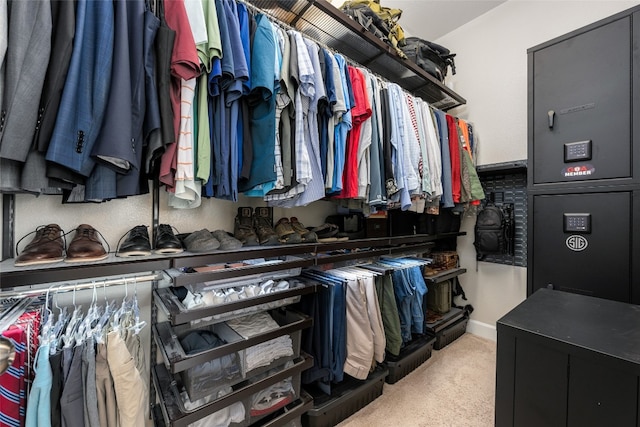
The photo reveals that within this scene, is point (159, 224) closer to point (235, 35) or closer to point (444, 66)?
point (235, 35)

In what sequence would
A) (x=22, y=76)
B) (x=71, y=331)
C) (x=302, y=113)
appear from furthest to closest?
(x=302, y=113), (x=71, y=331), (x=22, y=76)

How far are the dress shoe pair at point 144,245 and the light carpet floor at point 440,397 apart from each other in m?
1.25

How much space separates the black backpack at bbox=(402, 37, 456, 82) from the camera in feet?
7.06

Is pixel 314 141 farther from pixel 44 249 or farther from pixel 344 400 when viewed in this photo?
pixel 344 400

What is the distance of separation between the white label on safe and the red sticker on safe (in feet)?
1.09

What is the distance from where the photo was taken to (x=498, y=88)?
A: 2410 mm

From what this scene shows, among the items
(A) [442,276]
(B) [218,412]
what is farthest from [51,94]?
(A) [442,276]

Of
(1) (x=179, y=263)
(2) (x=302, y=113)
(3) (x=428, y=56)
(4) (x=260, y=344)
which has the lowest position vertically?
(4) (x=260, y=344)

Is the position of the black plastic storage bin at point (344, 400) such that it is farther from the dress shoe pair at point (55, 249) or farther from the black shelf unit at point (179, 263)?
the dress shoe pair at point (55, 249)

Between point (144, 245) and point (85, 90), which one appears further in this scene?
point (144, 245)

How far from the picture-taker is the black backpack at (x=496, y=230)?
2232mm

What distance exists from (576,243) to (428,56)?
1.80m

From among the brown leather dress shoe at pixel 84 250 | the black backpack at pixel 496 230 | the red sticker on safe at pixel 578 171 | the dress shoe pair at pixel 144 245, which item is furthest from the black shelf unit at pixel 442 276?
the brown leather dress shoe at pixel 84 250

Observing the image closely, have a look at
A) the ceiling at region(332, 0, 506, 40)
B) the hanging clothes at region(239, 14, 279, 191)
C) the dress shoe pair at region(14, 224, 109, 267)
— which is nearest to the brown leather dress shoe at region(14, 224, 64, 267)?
the dress shoe pair at region(14, 224, 109, 267)
